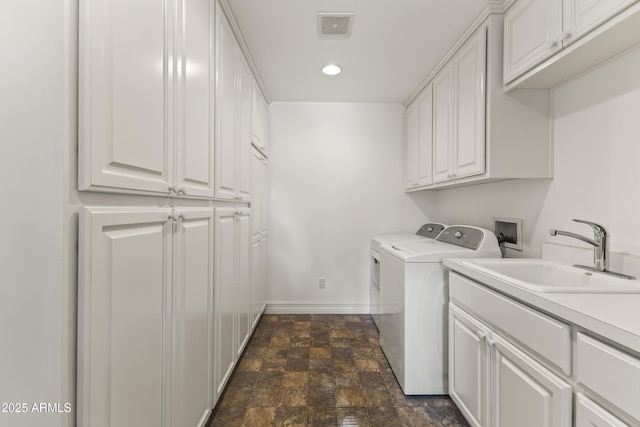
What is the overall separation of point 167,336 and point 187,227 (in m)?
0.42

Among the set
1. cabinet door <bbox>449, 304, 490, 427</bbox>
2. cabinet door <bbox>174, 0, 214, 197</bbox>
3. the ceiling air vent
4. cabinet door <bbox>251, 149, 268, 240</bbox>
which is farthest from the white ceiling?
cabinet door <bbox>449, 304, 490, 427</bbox>

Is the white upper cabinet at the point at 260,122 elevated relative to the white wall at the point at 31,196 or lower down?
elevated

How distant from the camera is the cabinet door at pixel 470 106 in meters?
1.68

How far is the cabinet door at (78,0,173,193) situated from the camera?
26.0 inches

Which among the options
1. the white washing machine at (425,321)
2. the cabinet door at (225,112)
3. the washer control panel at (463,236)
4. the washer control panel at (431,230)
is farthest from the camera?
the washer control panel at (431,230)

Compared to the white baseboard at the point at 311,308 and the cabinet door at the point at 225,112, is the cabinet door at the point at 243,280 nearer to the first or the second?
the cabinet door at the point at 225,112

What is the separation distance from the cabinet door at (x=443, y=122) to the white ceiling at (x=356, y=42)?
17 centimetres

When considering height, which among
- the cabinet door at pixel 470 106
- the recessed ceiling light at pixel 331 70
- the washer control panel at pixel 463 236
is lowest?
the washer control panel at pixel 463 236

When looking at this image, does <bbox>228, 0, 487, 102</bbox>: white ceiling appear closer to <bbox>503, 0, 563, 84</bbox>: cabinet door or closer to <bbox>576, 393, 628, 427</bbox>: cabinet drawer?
<bbox>503, 0, 563, 84</bbox>: cabinet door

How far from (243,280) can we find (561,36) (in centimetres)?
220

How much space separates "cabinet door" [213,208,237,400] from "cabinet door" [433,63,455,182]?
1601 millimetres

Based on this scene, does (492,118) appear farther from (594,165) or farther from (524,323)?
(524,323)

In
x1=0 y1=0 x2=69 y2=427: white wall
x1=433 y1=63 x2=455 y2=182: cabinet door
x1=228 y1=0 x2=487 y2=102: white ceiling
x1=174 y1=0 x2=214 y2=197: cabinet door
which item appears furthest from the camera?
x1=433 y1=63 x2=455 y2=182: cabinet door

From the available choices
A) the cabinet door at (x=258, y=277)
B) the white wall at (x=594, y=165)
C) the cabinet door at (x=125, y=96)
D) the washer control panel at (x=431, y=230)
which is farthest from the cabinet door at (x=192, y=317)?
the washer control panel at (x=431, y=230)
